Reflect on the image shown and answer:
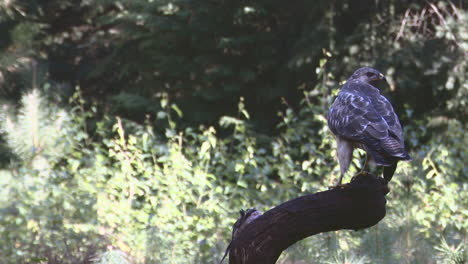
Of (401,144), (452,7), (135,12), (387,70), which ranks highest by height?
(135,12)

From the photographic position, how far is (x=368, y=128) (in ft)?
11.2

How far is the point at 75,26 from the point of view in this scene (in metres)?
11.5

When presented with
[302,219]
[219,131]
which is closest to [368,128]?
[302,219]

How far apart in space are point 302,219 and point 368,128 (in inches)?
23.1

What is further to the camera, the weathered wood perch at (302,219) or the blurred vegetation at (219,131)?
the blurred vegetation at (219,131)

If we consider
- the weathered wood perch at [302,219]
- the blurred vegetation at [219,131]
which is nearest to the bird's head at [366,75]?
the weathered wood perch at [302,219]

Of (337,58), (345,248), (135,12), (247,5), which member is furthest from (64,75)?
(345,248)

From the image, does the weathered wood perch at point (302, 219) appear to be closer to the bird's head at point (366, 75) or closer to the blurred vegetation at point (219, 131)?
the bird's head at point (366, 75)

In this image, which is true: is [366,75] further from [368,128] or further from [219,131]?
[219,131]

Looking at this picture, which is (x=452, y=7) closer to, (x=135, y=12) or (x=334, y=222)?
(x=135, y=12)

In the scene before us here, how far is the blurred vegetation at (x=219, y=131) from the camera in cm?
562

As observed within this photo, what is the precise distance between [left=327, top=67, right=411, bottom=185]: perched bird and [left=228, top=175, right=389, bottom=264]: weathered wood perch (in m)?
0.21

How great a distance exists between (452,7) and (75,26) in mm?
6540

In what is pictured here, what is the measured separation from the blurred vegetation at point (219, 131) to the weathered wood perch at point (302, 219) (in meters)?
1.15
